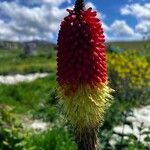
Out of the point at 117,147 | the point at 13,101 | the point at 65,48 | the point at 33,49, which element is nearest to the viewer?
the point at 65,48

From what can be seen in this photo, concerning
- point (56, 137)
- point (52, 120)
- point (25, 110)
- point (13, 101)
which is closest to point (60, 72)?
point (56, 137)

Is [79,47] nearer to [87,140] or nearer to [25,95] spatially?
[87,140]

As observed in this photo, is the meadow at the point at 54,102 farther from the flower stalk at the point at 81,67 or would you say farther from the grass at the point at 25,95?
the flower stalk at the point at 81,67

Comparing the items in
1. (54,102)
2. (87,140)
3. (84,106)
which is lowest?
(54,102)

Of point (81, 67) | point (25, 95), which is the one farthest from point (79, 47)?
point (25, 95)

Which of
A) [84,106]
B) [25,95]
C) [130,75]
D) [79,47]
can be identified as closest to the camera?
[79,47]

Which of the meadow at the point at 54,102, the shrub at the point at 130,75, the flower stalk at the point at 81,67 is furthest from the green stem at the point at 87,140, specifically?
the shrub at the point at 130,75

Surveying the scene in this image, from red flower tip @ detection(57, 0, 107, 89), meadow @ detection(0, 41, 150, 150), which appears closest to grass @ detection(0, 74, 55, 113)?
meadow @ detection(0, 41, 150, 150)

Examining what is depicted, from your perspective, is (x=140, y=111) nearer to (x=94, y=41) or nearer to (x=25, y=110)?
(x=25, y=110)
